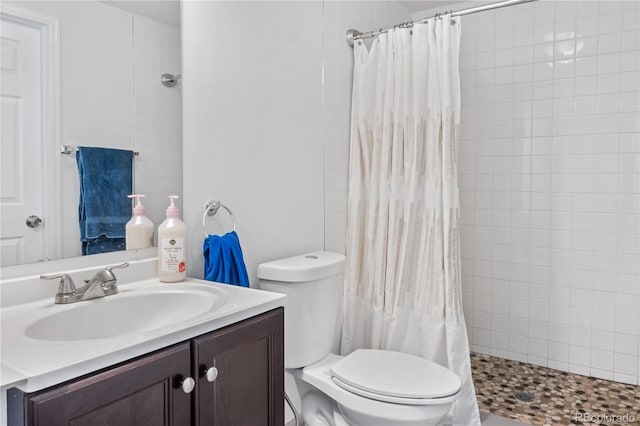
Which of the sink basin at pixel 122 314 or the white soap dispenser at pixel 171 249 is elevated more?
the white soap dispenser at pixel 171 249

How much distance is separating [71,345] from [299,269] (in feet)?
3.05

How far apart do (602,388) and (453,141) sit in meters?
1.69

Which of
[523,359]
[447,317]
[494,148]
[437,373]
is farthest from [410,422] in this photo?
[494,148]

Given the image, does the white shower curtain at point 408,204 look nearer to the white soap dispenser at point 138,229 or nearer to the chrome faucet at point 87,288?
the white soap dispenser at point 138,229

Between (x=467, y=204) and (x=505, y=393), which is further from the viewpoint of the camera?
(x=467, y=204)

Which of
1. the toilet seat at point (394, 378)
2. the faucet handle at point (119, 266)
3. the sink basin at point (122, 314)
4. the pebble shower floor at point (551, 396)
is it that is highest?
the faucet handle at point (119, 266)

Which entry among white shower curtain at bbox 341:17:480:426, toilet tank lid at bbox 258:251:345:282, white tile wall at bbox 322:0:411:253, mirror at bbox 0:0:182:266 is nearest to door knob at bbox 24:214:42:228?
mirror at bbox 0:0:182:266

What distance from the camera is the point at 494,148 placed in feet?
9.66

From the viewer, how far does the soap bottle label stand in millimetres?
1438

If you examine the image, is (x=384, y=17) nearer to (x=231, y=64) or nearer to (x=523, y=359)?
(x=231, y=64)

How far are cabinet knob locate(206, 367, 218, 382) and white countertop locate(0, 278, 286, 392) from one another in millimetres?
→ 93

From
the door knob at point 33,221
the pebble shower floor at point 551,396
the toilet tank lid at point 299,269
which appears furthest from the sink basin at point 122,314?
the pebble shower floor at point 551,396

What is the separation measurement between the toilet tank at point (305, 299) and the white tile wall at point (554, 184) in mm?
1513

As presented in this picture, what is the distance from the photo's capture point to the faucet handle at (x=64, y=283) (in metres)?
1.20
